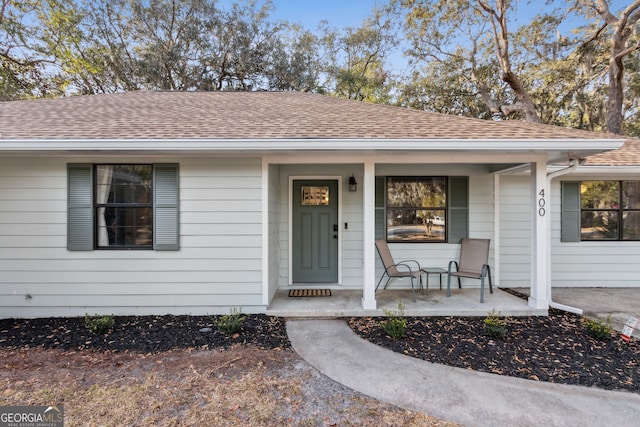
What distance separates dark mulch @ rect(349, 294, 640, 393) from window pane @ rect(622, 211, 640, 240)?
9.13 ft

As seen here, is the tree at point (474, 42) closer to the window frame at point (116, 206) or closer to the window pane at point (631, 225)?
the window pane at point (631, 225)

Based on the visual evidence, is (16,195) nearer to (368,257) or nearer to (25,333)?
(25,333)

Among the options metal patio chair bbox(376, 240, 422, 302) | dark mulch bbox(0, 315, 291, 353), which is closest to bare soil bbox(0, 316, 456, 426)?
dark mulch bbox(0, 315, 291, 353)

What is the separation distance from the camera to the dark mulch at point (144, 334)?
125 inches

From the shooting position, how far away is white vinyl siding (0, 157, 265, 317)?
12.7 ft

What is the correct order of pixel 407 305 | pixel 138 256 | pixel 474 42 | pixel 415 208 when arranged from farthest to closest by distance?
pixel 474 42, pixel 415 208, pixel 407 305, pixel 138 256

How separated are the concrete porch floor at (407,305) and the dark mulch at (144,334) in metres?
0.42

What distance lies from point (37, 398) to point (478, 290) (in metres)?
5.35

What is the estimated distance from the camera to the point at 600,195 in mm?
5449

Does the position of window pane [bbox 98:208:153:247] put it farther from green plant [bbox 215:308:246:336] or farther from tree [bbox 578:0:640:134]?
tree [bbox 578:0:640:134]

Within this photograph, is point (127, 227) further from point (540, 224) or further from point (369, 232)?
point (540, 224)

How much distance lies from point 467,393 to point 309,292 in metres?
2.74

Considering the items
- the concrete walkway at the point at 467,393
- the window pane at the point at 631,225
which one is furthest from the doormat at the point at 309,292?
the window pane at the point at 631,225

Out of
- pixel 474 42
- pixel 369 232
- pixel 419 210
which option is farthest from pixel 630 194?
pixel 474 42
